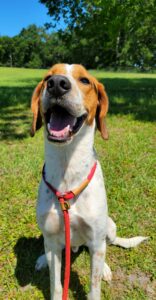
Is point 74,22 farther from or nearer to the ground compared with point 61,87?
farther from the ground

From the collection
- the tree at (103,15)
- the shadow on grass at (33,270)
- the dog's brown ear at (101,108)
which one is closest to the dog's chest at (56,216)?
the dog's brown ear at (101,108)

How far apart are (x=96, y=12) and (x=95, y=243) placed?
1262 cm

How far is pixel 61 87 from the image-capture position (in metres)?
2.75

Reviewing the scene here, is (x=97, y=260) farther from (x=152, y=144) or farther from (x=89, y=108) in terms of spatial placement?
(x=152, y=144)

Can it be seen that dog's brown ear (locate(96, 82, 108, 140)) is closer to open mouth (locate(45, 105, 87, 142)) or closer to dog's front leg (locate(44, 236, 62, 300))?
open mouth (locate(45, 105, 87, 142))

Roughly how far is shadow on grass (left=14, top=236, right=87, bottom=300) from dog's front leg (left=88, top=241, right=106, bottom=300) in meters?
0.37

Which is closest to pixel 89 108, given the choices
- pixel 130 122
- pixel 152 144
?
pixel 152 144

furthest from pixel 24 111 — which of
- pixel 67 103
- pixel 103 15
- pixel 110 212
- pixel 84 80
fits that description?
pixel 67 103

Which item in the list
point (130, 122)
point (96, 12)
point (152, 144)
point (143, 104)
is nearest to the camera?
point (152, 144)

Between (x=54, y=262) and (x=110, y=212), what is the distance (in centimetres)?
182

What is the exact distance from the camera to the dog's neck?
311 cm

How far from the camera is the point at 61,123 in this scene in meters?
2.93

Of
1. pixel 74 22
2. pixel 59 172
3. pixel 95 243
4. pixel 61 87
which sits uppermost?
pixel 74 22

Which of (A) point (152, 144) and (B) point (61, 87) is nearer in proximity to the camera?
(B) point (61, 87)
